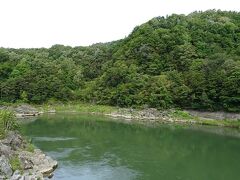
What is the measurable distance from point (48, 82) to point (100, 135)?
31.0m

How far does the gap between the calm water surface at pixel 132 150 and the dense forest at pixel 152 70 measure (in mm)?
10805

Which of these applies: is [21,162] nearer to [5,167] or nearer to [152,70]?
[5,167]

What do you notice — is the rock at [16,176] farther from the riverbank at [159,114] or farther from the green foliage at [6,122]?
the riverbank at [159,114]

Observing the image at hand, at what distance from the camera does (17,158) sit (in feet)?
97.5

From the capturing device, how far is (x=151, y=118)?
6394 cm

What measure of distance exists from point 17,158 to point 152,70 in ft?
168

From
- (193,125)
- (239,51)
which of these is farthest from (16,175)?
(239,51)

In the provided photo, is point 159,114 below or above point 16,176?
above

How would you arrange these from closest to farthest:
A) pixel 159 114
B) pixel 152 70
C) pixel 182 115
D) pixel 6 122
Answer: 1. pixel 6 122
2. pixel 182 115
3. pixel 159 114
4. pixel 152 70

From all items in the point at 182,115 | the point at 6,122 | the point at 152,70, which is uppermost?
the point at 152,70

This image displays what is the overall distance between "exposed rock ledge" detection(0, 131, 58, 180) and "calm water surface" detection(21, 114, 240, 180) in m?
1.19

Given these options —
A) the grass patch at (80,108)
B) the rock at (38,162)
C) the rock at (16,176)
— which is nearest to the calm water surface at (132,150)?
the rock at (38,162)

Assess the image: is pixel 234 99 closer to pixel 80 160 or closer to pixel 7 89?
pixel 80 160

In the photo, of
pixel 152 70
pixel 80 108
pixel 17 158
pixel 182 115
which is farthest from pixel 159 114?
pixel 17 158
